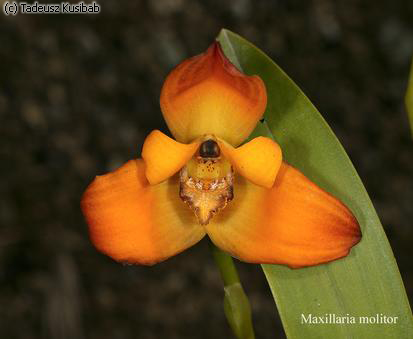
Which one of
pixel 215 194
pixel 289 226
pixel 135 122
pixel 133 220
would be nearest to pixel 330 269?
pixel 289 226

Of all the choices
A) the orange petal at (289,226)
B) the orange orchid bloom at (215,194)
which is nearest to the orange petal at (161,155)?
the orange orchid bloom at (215,194)

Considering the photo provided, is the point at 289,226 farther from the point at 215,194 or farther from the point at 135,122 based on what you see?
the point at 135,122

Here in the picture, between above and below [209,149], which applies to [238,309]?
below

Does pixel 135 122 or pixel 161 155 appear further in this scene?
pixel 135 122

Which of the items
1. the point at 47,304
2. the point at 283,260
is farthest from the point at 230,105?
the point at 47,304

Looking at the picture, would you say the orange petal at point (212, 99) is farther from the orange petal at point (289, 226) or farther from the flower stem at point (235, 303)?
the flower stem at point (235, 303)

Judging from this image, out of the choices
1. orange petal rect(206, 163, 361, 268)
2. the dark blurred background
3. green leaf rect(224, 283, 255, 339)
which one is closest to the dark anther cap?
orange petal rect(206, 163, 361, 268)

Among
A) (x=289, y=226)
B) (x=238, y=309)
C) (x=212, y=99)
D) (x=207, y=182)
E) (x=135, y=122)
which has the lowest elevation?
(x=238, y=309)

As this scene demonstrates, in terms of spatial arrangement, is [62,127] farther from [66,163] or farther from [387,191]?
[387,191]
